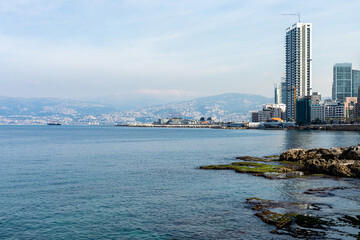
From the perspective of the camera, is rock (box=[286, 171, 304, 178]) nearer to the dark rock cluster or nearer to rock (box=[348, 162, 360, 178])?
the dark rock cluster

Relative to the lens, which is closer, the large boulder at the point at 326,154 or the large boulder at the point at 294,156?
the large boulder at the point at 326,154

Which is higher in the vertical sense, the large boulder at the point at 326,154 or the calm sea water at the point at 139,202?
the large boulder at the point at 326,154

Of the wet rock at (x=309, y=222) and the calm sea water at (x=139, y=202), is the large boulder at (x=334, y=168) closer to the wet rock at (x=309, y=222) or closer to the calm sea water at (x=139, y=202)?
the calm sea water at (x=139, y=202)

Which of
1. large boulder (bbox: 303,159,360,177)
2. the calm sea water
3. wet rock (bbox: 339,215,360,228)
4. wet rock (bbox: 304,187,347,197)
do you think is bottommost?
the calm sea water

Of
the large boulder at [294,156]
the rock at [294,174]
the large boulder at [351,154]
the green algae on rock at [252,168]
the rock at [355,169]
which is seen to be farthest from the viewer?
the large boulder at [294,156]

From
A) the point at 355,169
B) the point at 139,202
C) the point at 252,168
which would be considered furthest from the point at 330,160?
the point at 139,202

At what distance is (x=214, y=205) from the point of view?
116 feet

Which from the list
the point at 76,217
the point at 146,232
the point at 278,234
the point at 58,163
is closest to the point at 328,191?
the point at 278,234

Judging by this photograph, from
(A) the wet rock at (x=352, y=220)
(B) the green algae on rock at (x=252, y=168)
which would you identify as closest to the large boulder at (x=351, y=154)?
(B) the green algae on rock at (x=252, y=168)

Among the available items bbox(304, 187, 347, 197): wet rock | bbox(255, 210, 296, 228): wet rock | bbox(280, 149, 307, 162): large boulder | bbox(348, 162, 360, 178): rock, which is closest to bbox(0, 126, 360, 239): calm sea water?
bbox(255, 210, 296, 228): wet rock

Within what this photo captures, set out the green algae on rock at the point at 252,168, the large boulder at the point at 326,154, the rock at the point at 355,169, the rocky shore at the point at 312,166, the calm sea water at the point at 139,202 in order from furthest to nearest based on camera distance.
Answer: the large boulder at the point at 326,154 < the green algae on rock at the point at 252,168 < the rocky shore at the point at 312,166 < the rock at the point at 355,169 < the calm sea water at the point at 139,202

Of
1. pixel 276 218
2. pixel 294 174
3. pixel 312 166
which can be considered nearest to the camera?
pixel 276 218

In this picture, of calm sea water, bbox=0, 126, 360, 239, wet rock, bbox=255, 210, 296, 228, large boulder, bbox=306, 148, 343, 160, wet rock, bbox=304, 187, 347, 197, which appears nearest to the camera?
calm sea water, bbox=0, 126, 360, 239

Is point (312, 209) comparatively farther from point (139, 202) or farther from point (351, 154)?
point (351, 154)
